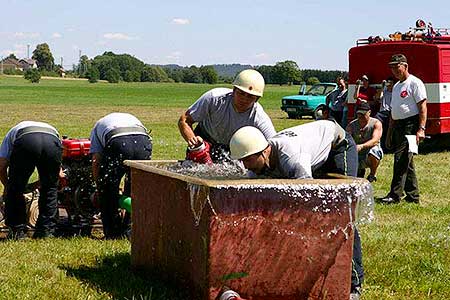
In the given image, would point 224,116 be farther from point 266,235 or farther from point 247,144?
point 266,235

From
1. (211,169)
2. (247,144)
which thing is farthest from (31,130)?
(247,144)

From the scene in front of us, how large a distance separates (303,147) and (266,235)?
74cm

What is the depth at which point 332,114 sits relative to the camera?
19859 mm

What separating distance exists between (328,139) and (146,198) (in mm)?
1537

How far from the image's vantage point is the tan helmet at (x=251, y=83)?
651 cm

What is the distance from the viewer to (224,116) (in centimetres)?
714

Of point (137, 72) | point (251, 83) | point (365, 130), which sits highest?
point (137, 72)

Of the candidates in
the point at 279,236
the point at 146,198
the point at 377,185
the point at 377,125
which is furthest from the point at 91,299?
the point at 377,185

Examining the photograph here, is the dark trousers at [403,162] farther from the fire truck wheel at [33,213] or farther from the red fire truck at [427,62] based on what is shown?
the red fire truck at [427,62]

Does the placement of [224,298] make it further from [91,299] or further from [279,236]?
[91,299]

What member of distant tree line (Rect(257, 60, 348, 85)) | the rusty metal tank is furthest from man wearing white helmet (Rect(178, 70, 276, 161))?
distant tree line (Rect(257, 60, 348, 85))

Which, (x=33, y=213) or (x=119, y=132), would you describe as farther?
(x=33, y=213)

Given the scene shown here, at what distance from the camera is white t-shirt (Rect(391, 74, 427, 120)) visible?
11102 millimetres

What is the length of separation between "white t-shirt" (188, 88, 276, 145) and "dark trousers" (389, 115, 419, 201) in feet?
14.5
